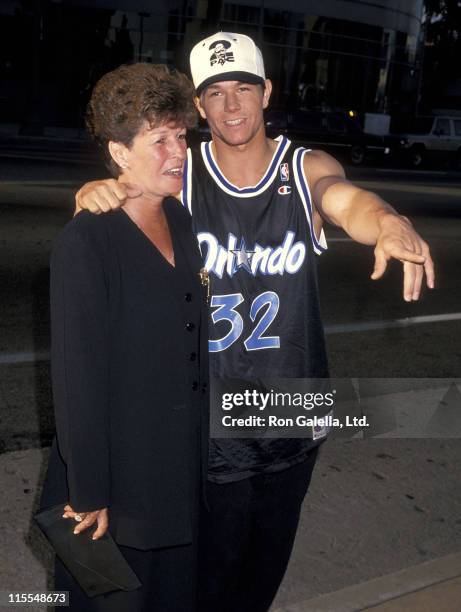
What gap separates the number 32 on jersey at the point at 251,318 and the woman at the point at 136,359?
24 centimetres

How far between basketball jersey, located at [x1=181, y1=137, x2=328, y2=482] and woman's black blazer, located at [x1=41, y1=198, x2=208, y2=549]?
0.89 feet

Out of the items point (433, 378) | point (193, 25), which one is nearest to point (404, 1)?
point (193, 25)

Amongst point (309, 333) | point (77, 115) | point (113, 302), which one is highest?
point (113, 302)

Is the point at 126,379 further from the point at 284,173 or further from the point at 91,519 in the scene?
the point at 284,173

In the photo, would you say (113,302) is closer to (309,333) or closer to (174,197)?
(174,197)

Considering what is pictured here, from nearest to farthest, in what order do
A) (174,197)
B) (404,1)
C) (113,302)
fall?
(113,302)
(174,197)
(404,1)

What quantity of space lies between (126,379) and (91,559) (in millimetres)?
473

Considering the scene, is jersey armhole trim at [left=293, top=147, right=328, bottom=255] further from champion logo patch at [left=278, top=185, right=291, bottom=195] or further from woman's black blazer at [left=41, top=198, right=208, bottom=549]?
woman's black blazer at [left=41, top=198, right=208, bottom=549]

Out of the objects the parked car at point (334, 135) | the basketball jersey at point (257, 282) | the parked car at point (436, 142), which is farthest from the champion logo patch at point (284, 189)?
the parked car at point (436, 142)

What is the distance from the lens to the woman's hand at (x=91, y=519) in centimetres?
257

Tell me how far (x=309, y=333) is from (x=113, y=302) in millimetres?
788

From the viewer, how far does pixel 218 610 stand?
3299mm

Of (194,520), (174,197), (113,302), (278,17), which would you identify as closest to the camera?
(113,302)

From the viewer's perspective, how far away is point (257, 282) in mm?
3070
